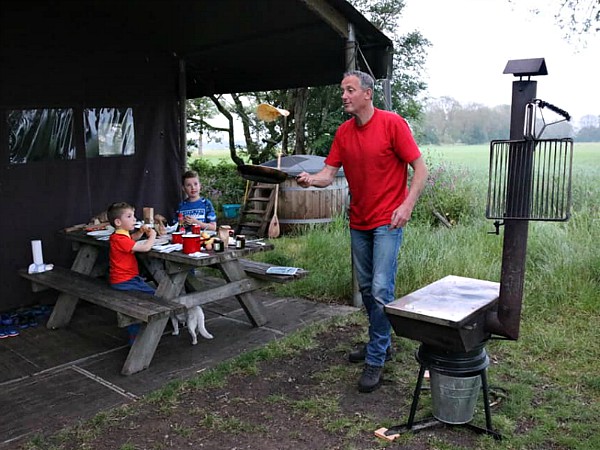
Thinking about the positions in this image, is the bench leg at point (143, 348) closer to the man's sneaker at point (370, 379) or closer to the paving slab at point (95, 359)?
the paving slab at point (95, 359)

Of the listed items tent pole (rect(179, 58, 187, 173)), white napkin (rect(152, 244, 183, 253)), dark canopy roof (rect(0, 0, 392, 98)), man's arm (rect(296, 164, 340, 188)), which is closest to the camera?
man's arm (rect(296, 164, 340, 188))

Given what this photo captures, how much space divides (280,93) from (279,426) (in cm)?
1074

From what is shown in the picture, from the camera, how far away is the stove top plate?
103 inches

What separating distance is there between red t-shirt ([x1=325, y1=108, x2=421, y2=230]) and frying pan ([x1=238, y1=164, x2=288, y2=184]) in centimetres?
43

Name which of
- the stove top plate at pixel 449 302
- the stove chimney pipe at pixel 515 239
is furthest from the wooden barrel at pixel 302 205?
the stove chimney pipe at pixel 515 239

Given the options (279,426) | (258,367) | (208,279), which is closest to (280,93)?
(208,279)

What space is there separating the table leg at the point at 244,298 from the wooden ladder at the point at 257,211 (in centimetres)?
382

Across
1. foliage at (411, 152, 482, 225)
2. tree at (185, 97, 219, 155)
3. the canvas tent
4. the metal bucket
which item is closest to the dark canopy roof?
the canvas tent

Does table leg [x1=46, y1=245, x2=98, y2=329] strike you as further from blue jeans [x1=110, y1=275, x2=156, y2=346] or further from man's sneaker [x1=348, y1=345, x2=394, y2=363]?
man's sneaker [x1=348, y1=345, x2=394, y2=363]

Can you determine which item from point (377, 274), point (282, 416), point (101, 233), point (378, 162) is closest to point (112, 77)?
point (101, 233)

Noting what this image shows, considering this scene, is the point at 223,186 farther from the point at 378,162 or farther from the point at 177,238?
the point at 378,162

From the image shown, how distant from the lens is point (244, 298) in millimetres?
4695

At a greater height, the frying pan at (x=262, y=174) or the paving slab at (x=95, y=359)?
the frying pan at (x=262, y=174)

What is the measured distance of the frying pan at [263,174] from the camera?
3469 mm
